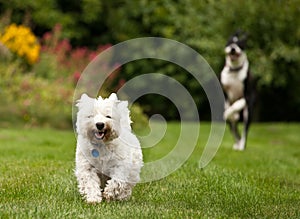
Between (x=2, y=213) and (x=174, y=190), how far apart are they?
7.23ft

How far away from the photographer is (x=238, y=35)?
13.0 metres

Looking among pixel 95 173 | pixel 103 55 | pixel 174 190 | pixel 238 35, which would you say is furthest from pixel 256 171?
pixel 103 55

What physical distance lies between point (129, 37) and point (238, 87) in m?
11.4

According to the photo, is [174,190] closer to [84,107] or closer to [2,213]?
[84,107]

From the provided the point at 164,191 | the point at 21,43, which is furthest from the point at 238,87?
the point at 21,43

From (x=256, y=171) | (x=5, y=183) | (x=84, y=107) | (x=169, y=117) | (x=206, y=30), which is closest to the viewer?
(x=84, y=107)

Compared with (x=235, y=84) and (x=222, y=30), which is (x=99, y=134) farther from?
(x=222, y=30)

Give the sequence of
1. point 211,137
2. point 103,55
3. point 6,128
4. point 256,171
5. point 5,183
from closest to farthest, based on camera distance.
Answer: point 5,183, point 256,171, point 6,128, point 211,137, point 103,55

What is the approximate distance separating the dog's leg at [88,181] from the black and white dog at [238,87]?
7.00 m

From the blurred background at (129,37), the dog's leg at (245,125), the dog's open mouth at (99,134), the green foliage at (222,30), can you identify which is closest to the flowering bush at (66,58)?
the blurred background at (129,37)

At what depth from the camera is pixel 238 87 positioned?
40.6 ft

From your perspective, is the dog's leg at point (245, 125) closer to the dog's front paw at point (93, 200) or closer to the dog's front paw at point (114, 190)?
the dog's front paw at point (114, 190)

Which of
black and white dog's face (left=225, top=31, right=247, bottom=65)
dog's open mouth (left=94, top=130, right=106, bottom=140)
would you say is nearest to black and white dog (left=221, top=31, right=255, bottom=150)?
black and white dog's face (left=225, top=31, right=247, bottom=65)

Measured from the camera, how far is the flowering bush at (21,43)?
57.7ft
